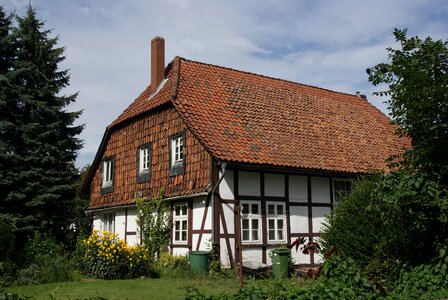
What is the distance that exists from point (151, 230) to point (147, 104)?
5485mm

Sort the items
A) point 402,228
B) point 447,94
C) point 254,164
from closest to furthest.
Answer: point 447,94 → point 402,228 → point 254,164

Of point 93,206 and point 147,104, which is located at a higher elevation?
point 147,104

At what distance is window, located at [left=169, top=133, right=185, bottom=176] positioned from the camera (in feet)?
59.0

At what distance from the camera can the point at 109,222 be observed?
23078 millimetres

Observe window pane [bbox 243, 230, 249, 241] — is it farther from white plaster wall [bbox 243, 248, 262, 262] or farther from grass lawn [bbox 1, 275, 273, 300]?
grass lawn [bbox 1, 275, 273, 300]

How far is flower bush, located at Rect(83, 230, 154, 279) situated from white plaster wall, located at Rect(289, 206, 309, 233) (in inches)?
203

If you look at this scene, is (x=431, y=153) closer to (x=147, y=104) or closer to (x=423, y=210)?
(x=423, y=210)

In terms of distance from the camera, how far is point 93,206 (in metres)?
23.7

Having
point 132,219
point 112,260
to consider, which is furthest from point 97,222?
point 112,260

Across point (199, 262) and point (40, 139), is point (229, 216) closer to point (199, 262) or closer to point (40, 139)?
point (199, 262)

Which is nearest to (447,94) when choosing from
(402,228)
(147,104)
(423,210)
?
(423,210)

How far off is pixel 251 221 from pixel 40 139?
45.5 feet

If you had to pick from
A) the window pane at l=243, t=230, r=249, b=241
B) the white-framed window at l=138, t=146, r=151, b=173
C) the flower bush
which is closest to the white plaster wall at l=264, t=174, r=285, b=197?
the window pane at l=243, t=230, r=249, b=241

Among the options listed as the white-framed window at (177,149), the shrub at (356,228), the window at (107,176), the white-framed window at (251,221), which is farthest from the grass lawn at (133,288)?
the window at (107,176)
